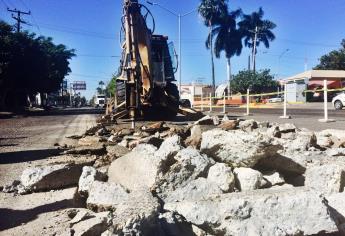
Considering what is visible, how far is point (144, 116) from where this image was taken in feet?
54.1

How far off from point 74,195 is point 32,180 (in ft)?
2.51

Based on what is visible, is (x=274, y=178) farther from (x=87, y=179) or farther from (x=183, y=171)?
(x=87, y=179)

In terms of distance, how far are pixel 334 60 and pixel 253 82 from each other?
24.9m

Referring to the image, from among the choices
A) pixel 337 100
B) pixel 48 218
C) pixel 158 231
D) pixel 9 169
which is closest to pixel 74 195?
pixel 48 218

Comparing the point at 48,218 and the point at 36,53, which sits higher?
the point at 36,53

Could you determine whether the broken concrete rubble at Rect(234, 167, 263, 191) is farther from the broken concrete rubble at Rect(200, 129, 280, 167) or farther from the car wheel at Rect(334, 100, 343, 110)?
the car wheel at Rect(334, 100, 343, 110)

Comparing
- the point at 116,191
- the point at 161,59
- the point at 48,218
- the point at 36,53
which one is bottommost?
the point at 48,218

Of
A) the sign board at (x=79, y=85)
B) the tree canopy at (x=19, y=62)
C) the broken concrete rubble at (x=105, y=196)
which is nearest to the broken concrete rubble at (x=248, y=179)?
the broken concrete rubble at (x=105, y=196)

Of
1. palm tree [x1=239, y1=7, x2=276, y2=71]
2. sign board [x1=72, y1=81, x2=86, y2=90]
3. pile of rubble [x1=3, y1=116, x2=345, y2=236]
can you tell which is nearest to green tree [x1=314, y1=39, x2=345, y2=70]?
palm tree [x1=239, y1=7, x2=276, y2=71]

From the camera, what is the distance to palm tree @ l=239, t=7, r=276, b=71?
63500 millimetres

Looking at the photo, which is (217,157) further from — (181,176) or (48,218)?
(48,218)

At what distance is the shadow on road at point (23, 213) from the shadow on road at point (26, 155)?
11.6ft

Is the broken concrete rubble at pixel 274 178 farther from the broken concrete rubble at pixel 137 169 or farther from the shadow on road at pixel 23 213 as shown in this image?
the shadow on road at pixel 23 213

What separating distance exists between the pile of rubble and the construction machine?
311 inches
